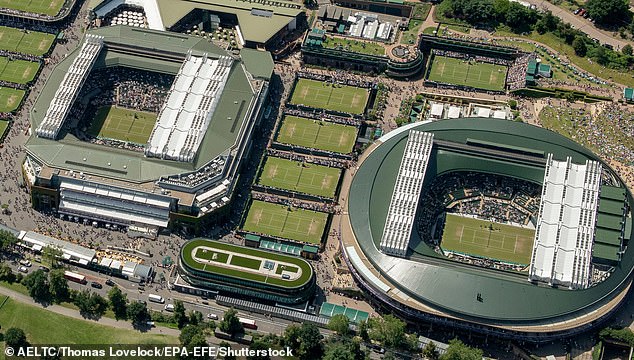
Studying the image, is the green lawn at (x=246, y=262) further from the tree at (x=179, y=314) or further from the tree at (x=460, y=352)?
the tree at (x=460, y=352)

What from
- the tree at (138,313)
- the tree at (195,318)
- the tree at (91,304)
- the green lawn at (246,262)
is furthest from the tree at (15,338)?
the green lawn at (246,262)

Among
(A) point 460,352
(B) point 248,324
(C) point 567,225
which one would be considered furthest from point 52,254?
(C) point 567,225

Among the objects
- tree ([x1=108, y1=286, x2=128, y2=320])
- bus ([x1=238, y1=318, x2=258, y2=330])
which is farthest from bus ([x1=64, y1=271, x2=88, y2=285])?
bus ([x1=238, y1=318, x2=258, y2=330])

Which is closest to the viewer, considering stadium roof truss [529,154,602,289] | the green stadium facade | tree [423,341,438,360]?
tree [423,341,438,360]

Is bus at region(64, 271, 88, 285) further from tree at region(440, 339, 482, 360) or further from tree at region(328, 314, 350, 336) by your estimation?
tree at region(440, 339, 482, 360)

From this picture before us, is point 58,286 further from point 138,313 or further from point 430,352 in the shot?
point 430,352
